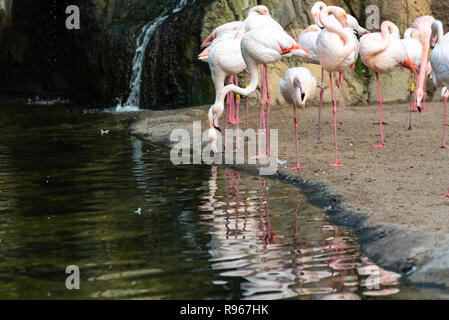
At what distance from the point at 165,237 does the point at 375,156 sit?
322 cm

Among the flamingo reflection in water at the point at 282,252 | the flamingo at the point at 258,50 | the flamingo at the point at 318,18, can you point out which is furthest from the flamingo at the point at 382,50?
the flamingo reflection in water at the point at 282,252

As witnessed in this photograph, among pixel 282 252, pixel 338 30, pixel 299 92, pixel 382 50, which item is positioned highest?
pixel 338 30

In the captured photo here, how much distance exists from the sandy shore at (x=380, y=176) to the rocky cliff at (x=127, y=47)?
139cm

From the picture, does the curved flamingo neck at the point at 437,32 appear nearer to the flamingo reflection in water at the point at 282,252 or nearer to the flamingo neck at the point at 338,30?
the flamingo neck at the point at 338,30

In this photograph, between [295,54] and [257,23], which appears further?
[257,23]

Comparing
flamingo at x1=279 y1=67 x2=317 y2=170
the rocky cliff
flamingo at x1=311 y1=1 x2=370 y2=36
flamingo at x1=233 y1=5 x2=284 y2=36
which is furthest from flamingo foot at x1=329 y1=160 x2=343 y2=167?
the rocky cliff

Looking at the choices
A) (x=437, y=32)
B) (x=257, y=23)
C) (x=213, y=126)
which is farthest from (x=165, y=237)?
(x=257, y=23)

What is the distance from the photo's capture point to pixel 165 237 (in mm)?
5043

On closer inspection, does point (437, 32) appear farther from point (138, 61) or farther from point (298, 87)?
point (138, 61)

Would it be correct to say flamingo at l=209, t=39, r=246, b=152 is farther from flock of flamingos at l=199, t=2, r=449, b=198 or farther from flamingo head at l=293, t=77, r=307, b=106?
flamingo head at l=293, t=77, r=307, b=106

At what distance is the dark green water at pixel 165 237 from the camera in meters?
4.06

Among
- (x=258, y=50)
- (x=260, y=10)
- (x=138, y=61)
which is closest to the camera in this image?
(x=258, y=50)

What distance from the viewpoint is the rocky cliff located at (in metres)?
12.5
